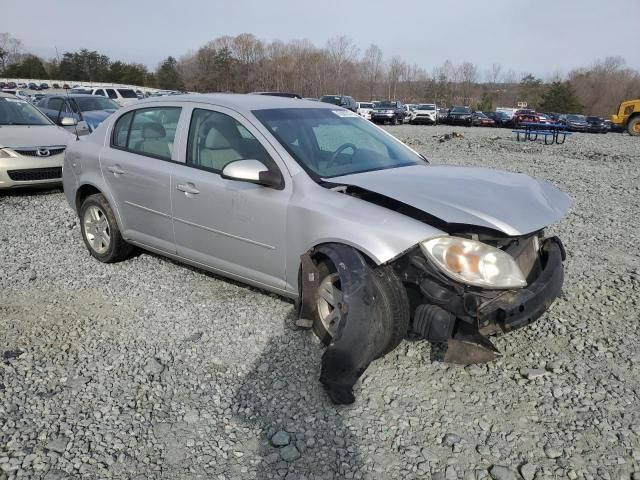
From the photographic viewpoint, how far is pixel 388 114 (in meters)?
34.8

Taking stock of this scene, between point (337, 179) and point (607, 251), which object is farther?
point (607, 251)

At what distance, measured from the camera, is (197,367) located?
3.31 metres

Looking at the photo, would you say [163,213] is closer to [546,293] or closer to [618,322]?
[546,293]

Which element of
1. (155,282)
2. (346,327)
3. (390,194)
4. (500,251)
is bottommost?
(155,282)

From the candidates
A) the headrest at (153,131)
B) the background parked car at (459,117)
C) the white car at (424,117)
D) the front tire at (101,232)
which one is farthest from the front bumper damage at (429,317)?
the background parked car at (459,117)

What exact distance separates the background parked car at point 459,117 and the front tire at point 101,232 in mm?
36492

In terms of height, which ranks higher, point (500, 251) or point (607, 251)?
point (500, 251)

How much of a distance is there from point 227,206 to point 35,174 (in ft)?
18.8

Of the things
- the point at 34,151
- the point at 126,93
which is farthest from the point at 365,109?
the point at 34,151

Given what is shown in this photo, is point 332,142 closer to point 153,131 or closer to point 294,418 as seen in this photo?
point 153,131

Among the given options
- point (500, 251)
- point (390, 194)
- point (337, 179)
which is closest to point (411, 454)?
point (500, 251)

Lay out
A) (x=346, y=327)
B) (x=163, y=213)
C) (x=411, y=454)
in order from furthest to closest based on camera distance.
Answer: (x=163, y=213) → (x=346, y=327) → (x=411, y=454)

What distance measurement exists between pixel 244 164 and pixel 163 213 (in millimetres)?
1218

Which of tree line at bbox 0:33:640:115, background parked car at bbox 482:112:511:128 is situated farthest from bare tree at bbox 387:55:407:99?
background parked car at bbox 482:112:511:128
